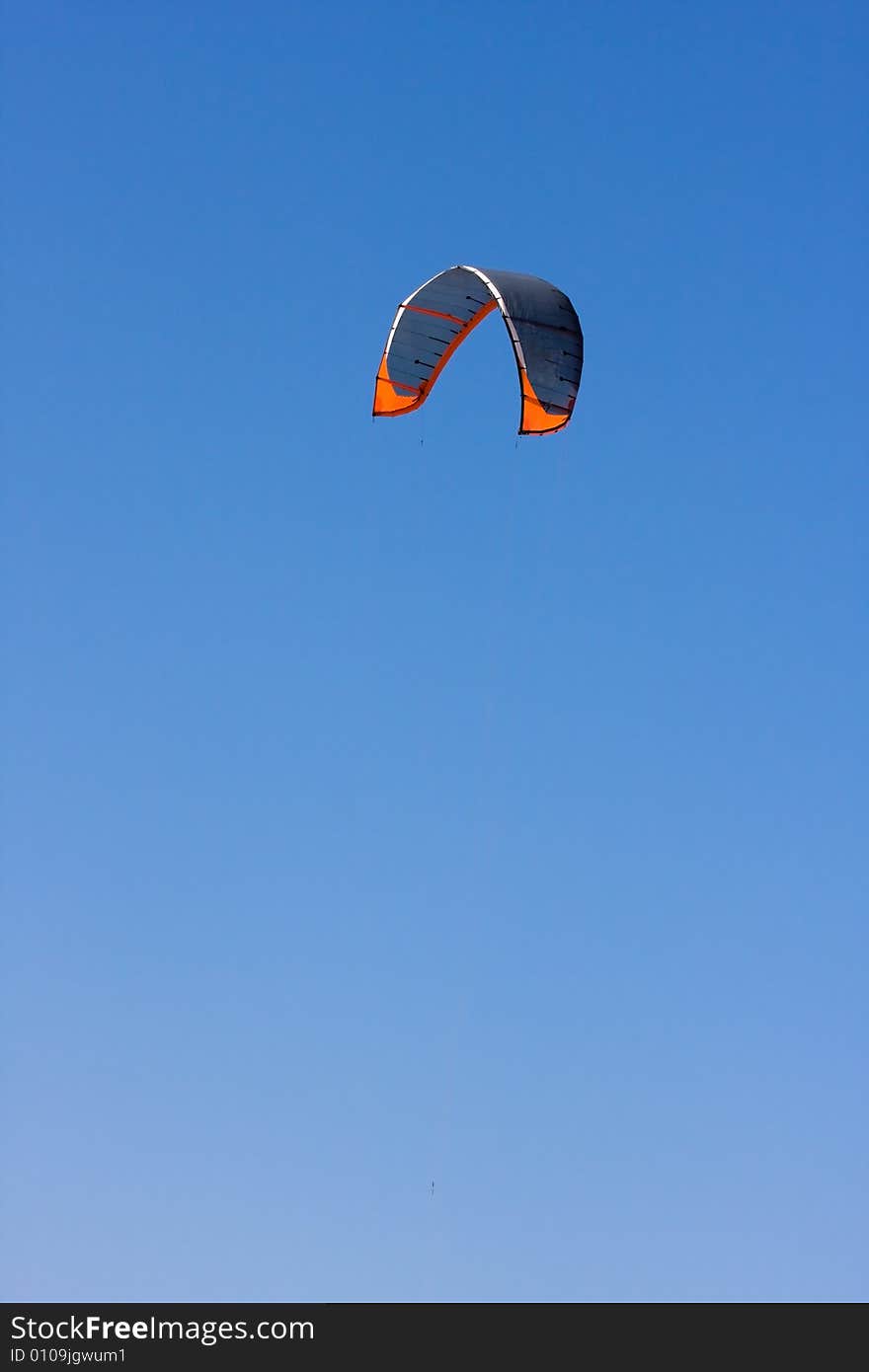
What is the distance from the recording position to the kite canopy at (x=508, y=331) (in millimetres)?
52844

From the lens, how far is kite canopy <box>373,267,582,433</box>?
5284cm

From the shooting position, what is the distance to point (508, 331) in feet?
174

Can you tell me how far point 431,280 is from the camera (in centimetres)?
5547
